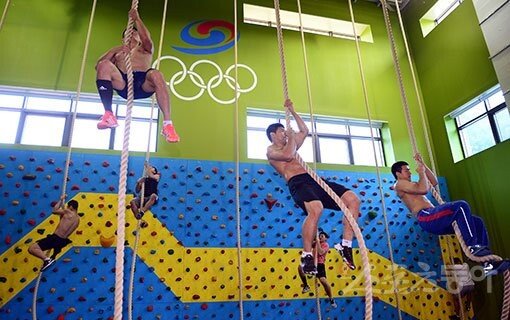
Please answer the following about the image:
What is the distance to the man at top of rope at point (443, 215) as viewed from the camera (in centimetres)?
268

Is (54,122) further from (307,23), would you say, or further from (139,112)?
(307,23)

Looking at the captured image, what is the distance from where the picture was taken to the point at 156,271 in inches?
178

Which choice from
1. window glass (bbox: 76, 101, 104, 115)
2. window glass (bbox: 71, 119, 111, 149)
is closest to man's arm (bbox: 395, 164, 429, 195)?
window glass (bbox: 71, 119, 111, 149)

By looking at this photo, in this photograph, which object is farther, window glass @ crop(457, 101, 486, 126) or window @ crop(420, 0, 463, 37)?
window @ crop(420, 0, 463, 37)

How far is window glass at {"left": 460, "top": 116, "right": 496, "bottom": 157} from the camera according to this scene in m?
5.46

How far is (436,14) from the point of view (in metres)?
6.76

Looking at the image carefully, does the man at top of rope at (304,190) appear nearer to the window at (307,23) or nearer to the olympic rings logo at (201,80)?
the olympic rings logo at (201,80)

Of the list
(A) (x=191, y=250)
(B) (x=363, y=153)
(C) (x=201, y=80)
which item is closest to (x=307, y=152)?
(B) (x=363, y=153)

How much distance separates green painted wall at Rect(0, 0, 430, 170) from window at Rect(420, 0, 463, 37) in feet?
2.23

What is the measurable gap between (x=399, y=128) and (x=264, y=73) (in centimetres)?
221

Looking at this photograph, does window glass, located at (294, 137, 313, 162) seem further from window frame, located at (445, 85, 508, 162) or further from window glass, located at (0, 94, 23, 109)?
window glass, located at (0, 94, 23, 109)

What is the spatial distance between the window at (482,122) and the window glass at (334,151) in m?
1.67

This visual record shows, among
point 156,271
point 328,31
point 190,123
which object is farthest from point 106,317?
point 328,31

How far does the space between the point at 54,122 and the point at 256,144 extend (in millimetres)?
2502
